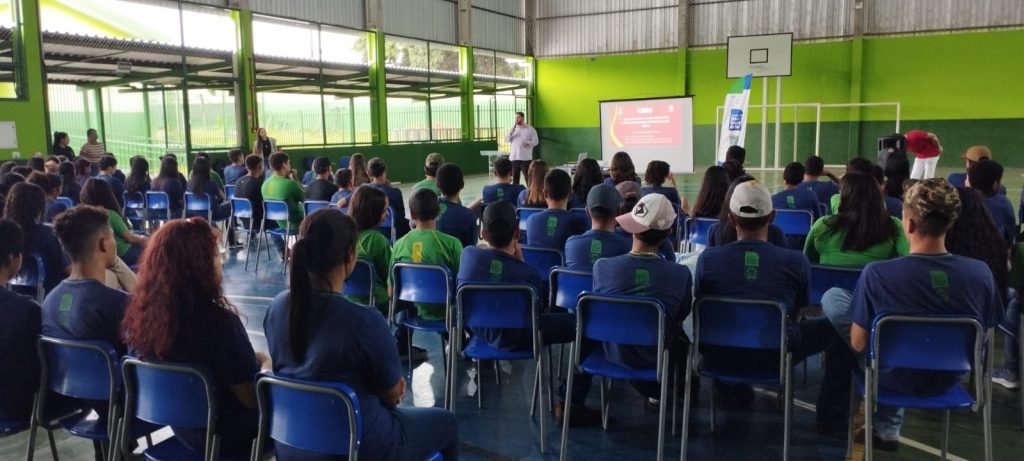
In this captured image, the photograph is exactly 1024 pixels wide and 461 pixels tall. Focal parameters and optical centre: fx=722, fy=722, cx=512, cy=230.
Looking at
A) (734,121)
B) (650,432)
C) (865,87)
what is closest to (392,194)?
(650,432)

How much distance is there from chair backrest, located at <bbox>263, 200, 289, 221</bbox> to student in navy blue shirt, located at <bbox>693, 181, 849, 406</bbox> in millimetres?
4764

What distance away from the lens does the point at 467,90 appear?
1911 centimetres

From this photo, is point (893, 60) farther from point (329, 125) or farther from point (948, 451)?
point (948, 451)

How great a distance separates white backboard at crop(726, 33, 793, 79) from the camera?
16719mm

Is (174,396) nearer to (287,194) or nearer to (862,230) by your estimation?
(862,230)

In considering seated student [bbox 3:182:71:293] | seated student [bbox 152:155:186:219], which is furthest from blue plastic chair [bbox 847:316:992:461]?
seated student [bbox 152:155:186:219]

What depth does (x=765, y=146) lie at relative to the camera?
17906 millimetres

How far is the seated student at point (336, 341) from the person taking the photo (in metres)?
1.97

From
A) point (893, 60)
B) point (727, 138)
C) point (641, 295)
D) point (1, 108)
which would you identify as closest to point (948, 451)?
point (641, 295)

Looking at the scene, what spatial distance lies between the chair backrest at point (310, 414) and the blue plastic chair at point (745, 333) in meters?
1.46

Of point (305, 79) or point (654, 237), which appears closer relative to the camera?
point (654, 237)

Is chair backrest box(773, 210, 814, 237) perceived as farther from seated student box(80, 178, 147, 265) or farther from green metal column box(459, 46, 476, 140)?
green metal column box(459, 46, 476, 140)

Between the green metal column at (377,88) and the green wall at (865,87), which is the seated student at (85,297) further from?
the green wall at (865,87)

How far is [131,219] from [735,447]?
23.6 ft
